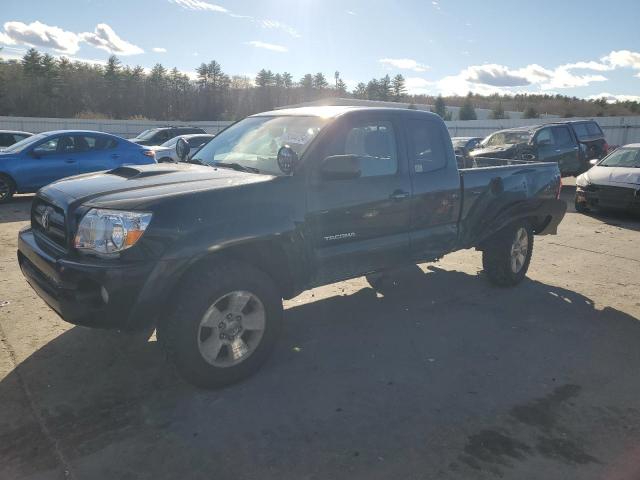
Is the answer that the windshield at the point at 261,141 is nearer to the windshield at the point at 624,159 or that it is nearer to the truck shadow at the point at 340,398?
the truck shadow at the point at 340,398

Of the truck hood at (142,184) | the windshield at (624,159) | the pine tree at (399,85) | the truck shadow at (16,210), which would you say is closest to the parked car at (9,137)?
the truck shadow at (16,210)

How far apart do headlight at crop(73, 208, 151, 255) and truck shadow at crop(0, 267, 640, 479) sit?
3.37ft

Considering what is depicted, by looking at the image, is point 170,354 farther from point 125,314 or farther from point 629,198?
point 629,198

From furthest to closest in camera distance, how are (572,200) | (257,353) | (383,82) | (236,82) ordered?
(383,82) → (236,82) → (572,200) → (257,353)

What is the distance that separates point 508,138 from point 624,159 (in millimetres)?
4421

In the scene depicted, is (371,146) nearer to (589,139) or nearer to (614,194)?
(614,194)

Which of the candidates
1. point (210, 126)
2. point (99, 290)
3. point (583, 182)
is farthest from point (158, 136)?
point (99, 290)

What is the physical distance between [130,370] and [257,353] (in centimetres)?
96

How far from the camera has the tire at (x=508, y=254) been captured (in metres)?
5.59

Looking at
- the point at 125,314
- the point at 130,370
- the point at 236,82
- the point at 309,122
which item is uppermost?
the point at 236,82

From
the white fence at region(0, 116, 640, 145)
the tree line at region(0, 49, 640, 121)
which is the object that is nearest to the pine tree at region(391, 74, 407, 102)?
the tree line at region(0, 49, 640, 121)

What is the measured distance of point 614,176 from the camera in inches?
403

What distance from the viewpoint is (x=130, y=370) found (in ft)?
12.0

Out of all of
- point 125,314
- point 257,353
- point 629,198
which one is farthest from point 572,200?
point 125,314
